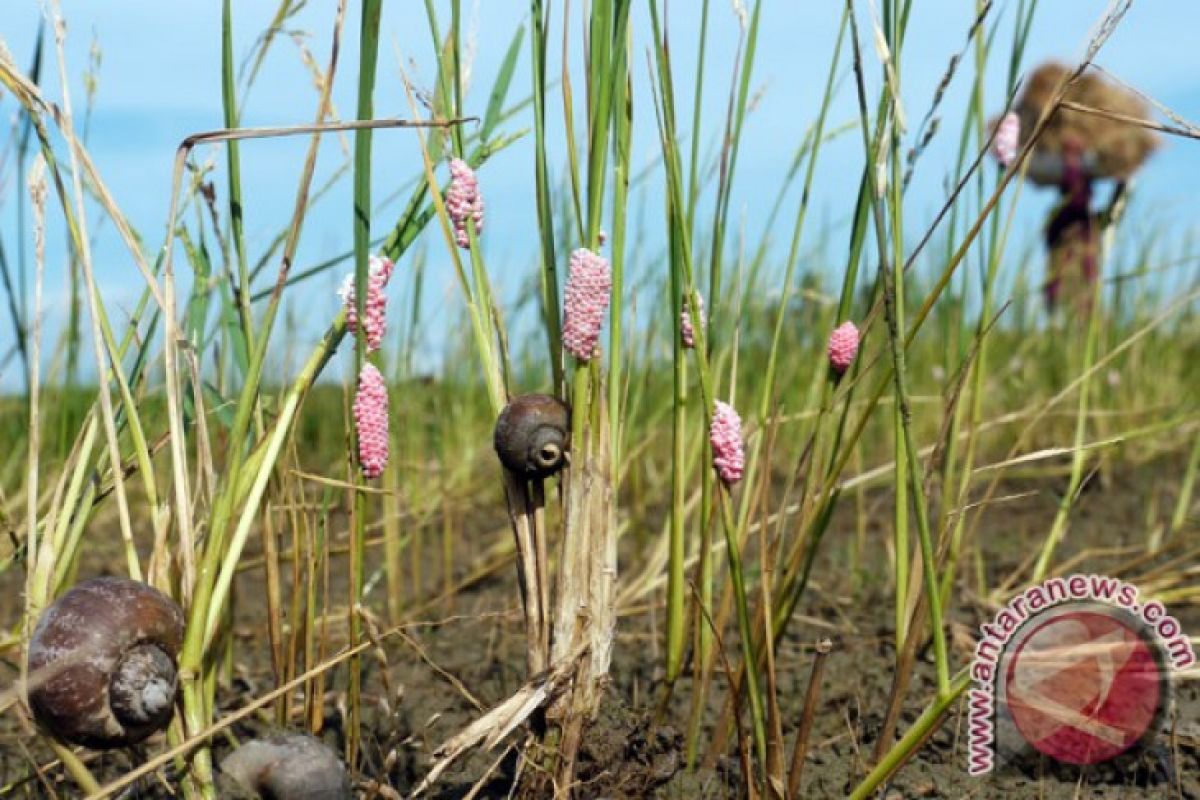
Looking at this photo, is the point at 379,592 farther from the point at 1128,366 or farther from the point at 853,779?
the point at 1128,366

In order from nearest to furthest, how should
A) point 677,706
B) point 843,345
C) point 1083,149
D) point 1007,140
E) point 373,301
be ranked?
point 373,301
point 843,345
point 1007,140
point 677,706
point 1083,149

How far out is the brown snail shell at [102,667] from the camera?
3.41ft

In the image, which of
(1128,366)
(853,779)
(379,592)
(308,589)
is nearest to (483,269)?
(308,589)

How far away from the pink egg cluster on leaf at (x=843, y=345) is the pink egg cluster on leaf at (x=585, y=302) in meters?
0.26

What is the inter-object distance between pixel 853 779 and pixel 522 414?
0.52 meters

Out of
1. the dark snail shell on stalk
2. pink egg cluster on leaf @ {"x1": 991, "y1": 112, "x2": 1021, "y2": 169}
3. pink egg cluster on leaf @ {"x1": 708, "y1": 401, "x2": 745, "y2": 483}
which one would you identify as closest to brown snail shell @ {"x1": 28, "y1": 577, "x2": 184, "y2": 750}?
the dark snail shell on stalk

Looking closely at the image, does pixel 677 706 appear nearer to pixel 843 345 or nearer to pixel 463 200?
pixel 843 345

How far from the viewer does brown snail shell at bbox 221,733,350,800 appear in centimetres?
110

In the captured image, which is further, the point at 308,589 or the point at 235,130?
the point at 308,589

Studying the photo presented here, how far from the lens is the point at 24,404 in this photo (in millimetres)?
1928

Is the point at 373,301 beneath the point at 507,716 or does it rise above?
above

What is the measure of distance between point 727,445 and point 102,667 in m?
0.54

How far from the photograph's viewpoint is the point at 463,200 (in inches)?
46.0

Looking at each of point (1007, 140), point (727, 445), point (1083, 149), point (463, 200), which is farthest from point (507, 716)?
point (1083, 149)
